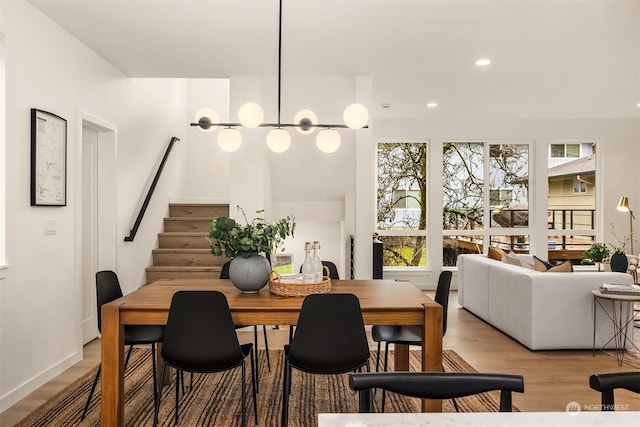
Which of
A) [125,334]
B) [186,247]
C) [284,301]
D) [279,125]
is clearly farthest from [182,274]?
[284,301]

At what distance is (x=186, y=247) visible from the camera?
19.4 feet

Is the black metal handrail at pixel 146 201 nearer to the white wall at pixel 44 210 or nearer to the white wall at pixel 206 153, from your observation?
the white wall at pixel 44 210

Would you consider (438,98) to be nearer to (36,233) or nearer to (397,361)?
(397,361)

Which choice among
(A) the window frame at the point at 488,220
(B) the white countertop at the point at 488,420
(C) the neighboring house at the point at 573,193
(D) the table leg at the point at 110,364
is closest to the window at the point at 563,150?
(C) the neighboring house at the point at 573,193

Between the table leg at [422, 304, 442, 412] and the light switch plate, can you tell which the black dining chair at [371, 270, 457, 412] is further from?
the light switch plate

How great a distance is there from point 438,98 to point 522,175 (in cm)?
260

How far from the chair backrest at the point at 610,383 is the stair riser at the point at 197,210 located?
5.60 metres

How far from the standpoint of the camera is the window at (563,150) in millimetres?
7688

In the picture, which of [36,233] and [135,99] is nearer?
[36,233]

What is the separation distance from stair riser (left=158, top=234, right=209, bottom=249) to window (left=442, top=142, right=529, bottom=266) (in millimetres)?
3912

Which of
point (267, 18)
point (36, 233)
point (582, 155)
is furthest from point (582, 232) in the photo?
point (36, 233)

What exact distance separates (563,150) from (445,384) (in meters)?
7.62

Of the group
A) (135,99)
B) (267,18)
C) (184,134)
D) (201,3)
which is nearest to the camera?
(201,3)

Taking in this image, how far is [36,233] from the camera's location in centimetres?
326
